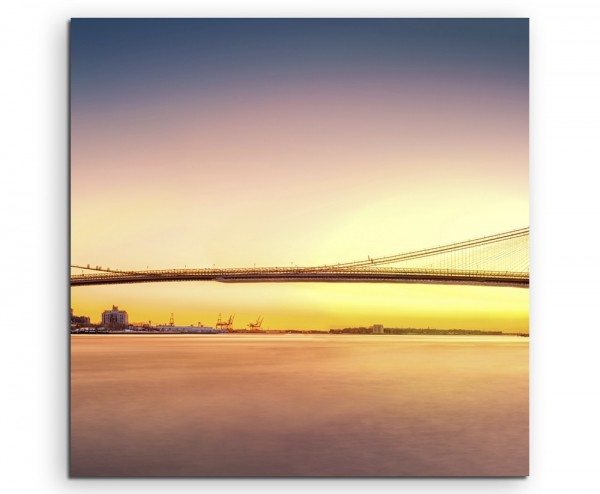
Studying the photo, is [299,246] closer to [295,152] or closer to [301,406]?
[295,152]

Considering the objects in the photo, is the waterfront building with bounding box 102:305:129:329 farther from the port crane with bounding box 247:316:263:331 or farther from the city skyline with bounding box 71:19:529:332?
the port crane with bounding box 247:316:263:331

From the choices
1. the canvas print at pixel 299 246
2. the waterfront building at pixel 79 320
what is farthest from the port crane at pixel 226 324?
the waterfront building at pixel 79 320

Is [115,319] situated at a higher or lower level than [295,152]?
lower

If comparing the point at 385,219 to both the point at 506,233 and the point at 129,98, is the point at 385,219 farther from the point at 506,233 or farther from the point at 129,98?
the point at 129,98

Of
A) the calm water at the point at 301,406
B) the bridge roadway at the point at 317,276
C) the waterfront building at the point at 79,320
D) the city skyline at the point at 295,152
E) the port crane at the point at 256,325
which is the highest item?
the city skyline at the point at 295,152

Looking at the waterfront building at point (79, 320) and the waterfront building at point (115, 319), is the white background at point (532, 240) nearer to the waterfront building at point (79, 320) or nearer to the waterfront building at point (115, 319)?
the waterfront building at point (79, 320)

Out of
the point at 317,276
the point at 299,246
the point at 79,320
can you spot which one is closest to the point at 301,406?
the point at 317,276
